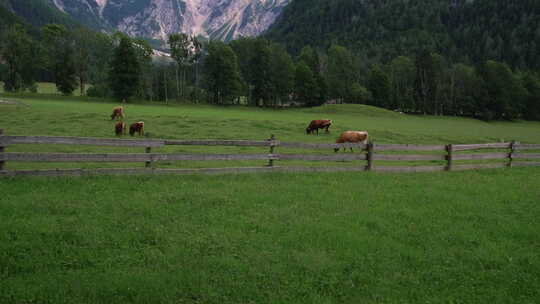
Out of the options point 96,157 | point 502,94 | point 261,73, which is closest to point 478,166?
point 96,157

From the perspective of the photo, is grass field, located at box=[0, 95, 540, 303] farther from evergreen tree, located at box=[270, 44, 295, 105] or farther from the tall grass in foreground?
evergreen tree, located at box=[270, 44, 295, 105]

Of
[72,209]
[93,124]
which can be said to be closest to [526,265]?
[72,209]

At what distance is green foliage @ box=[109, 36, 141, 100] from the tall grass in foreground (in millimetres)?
61923

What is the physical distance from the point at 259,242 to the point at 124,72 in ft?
226

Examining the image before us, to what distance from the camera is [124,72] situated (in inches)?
2680

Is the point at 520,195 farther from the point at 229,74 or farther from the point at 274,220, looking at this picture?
the point at 229,74

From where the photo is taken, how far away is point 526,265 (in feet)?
23.3

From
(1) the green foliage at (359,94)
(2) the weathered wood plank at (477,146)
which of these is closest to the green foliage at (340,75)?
(1) the green foliage at (359,94)

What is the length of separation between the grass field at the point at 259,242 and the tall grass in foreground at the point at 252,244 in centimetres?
3

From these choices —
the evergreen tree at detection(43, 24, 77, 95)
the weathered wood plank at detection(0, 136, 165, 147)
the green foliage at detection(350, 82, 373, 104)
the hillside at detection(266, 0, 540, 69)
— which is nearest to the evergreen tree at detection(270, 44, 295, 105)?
the green foliage at detection(350, 82, 373, 104)

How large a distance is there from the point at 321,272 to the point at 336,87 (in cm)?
8791

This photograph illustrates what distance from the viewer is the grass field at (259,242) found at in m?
5.59

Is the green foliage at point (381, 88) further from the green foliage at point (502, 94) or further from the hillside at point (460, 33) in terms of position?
the hillside at point (460, 33)

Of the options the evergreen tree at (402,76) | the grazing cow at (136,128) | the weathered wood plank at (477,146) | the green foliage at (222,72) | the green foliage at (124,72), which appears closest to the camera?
the weathered wood plank at (477,146)
